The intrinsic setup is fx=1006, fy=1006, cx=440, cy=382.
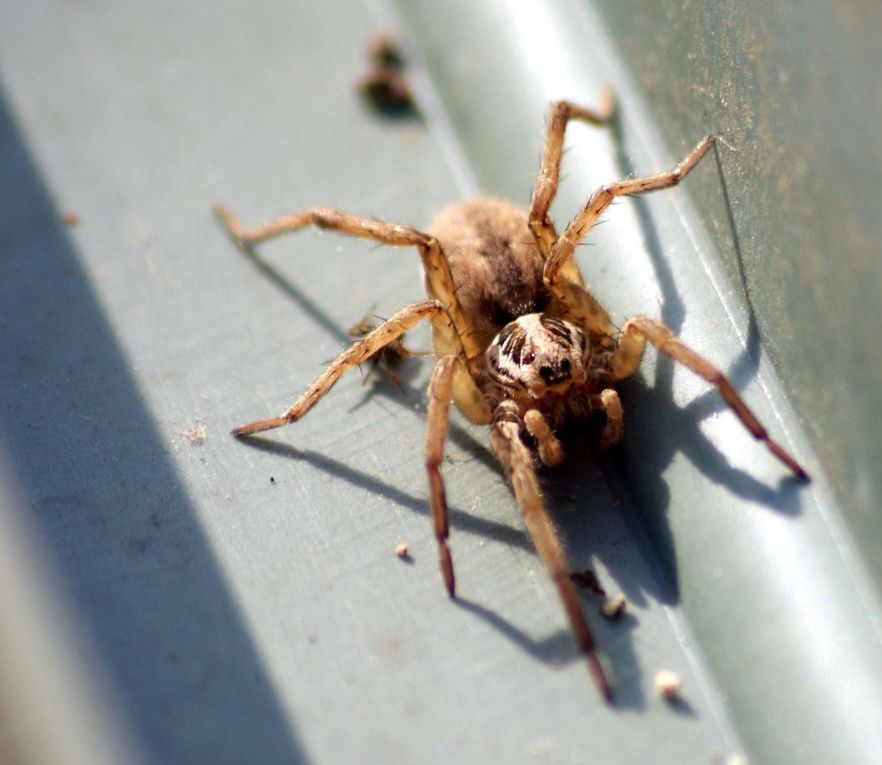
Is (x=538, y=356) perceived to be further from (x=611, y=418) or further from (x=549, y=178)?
(x=549, y=178)

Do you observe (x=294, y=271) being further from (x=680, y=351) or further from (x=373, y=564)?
(x=680, y=351)

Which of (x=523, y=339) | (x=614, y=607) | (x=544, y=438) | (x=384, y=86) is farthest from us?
(x=384, y=86)

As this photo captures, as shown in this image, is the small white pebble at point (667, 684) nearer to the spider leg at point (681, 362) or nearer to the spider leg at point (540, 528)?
the spider leg at point (540, 528)

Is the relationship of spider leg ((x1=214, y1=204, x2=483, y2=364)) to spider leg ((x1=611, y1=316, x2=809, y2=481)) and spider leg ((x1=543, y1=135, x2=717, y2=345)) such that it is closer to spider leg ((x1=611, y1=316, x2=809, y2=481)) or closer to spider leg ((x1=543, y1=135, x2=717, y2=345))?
spider leg ((x1=543, y1=135, x2=717, y2=345))

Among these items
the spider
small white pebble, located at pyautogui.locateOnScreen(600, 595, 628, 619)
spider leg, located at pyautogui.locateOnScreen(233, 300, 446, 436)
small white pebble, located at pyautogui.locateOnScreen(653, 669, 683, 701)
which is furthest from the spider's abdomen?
small white pebble, located at pyautogui.locateOnScreen(653, 669, 683, 701)

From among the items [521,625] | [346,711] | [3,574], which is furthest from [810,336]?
[3,574]

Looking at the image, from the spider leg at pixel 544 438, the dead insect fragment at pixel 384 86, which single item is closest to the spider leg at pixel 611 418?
the spider leg at pixel 544 438

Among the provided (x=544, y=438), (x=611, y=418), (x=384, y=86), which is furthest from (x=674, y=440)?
(x=384, y=86)
